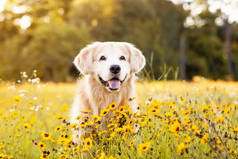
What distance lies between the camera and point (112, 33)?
85.8ft

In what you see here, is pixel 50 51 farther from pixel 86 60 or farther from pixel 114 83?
pixel 114 83

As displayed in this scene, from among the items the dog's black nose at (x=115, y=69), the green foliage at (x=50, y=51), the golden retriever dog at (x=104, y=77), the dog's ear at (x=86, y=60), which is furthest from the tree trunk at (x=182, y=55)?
the dog's black nose at (x=115, y=69)

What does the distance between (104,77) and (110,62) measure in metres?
0.22

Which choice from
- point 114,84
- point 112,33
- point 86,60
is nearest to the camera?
point 114,84

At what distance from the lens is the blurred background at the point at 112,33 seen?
77.7 ft

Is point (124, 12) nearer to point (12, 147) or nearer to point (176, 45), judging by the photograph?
point (176, 45)

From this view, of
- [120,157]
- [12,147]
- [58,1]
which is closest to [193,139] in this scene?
[120,157]

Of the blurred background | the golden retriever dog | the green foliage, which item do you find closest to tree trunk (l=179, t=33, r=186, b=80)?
the blurred background

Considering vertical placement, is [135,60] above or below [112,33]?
below

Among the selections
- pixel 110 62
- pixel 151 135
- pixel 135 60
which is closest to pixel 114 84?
pixel 110 62

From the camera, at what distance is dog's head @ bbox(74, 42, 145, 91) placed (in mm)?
3348

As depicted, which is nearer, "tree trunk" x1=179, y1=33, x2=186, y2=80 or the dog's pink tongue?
the dog's pink tongue

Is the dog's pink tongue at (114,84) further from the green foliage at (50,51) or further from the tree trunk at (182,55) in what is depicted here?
the tree trunk at (182,55)

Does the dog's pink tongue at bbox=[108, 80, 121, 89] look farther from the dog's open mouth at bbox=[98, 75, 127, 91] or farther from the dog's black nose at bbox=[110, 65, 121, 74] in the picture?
the dog's black nose at bbox=[110, 65, 121, 74]
